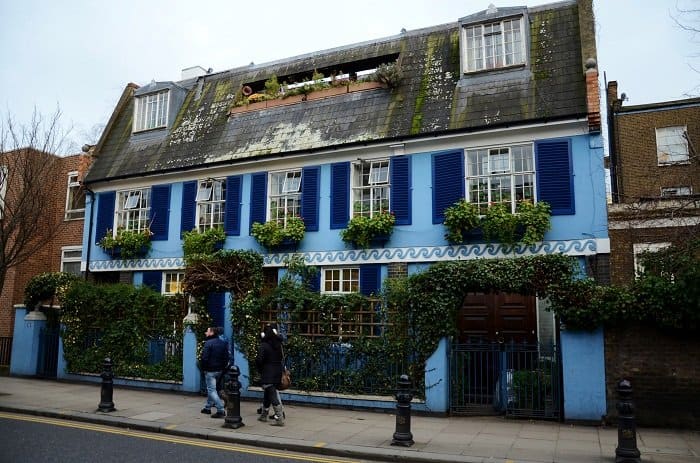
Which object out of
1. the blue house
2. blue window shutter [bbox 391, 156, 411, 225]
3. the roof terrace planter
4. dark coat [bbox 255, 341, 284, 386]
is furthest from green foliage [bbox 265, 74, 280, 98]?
dark coat [bbox 255, 341, 284, 386]

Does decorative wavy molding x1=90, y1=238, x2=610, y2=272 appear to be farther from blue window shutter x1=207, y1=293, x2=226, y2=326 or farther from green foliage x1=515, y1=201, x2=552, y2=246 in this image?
blue window shutter x1=207, y1=293, x2=226, y2=326

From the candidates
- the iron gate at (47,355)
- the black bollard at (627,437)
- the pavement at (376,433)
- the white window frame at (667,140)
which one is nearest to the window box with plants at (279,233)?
the pavement at (376,433)

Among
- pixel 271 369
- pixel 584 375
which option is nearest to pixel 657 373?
pixel 584 375

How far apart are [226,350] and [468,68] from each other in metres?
9.76

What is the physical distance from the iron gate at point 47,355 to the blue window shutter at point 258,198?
734 cm

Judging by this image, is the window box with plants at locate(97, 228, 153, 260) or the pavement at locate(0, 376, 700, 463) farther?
the window box with plants at locate(97, 228, 153, 260)

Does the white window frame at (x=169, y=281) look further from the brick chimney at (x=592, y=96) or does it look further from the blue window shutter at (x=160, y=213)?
the brick chimney at (x=592, y=96)

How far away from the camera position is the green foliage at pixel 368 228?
14.3m

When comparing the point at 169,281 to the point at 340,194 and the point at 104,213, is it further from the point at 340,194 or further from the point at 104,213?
the point at 340,194

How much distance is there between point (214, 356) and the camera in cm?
1165

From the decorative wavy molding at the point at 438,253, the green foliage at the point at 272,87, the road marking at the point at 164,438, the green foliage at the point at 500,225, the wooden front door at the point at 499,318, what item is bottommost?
the road marking at the point at 164,438

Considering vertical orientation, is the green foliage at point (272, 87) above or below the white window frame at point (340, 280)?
above

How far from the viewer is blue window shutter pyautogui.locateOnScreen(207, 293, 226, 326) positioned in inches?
651

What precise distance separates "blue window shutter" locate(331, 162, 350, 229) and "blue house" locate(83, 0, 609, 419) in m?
0.04
